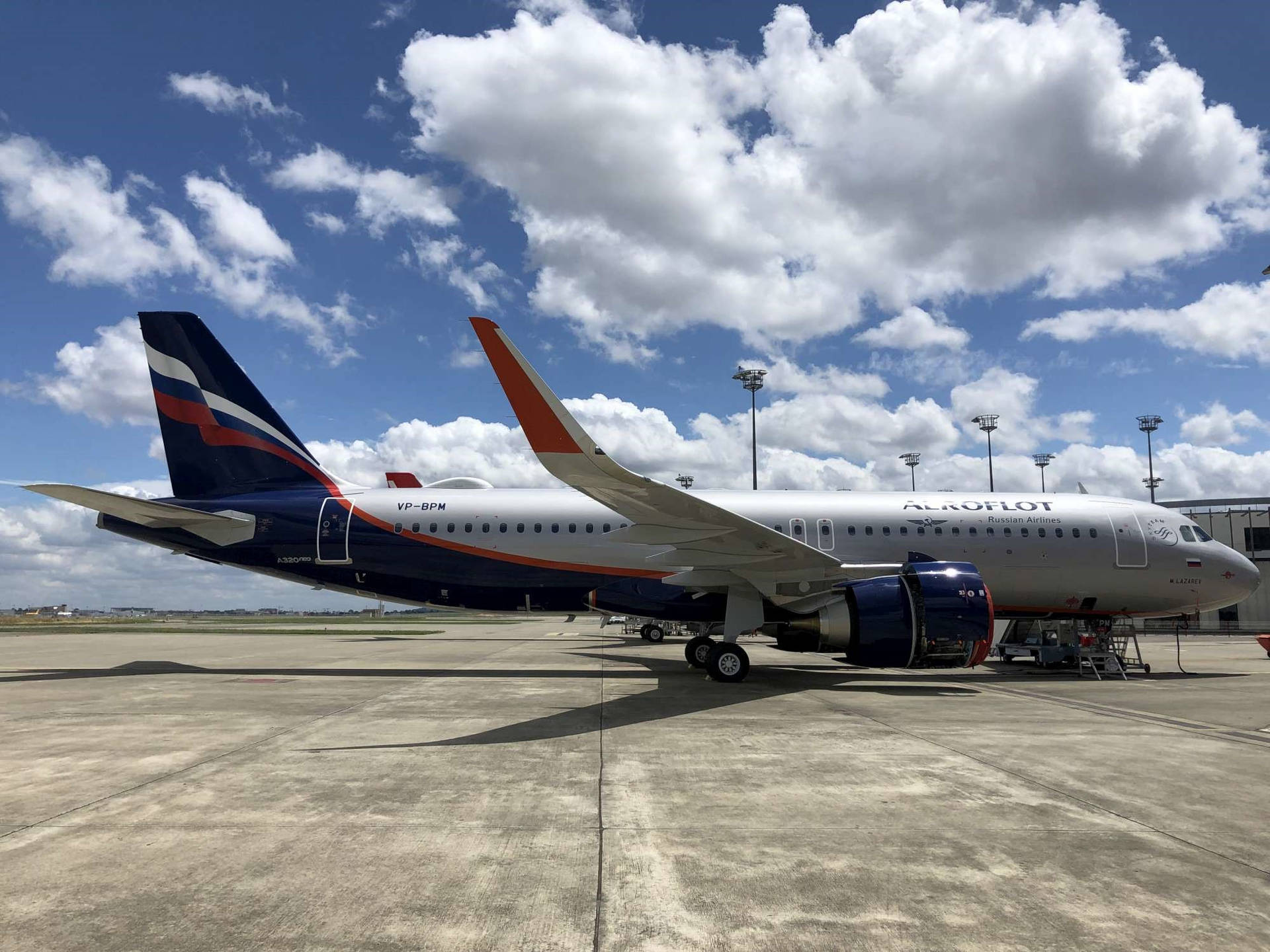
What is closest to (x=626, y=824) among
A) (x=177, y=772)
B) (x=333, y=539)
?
(x=177, y=772)

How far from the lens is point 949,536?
15211 mm

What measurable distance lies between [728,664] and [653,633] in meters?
16.4

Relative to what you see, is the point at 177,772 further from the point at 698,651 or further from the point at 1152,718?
the point at 1152,718

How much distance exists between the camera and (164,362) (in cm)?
1563

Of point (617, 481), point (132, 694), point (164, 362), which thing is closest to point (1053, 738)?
point (617, 481)

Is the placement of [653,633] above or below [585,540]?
below

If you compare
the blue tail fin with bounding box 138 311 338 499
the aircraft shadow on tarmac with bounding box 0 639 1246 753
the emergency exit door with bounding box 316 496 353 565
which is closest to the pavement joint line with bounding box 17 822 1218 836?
the aircraft shadow on tarmac with bounding box 0 639 1246 753

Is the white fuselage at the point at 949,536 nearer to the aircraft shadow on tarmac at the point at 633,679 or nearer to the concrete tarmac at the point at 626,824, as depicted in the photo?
the aircraft shadow on tarmac at the point at 633,679

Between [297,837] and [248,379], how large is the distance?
545 inches

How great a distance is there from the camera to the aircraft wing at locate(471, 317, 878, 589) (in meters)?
9.57

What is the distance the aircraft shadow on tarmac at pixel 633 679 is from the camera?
8289mm

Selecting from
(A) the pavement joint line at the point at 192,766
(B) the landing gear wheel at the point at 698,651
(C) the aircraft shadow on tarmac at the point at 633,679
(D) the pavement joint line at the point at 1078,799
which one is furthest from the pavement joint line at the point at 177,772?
(B) the landing gear wheel at the point at 698,651

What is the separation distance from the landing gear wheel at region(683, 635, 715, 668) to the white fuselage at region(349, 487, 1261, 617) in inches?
73.0

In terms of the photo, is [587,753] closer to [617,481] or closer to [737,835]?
[737,835]
